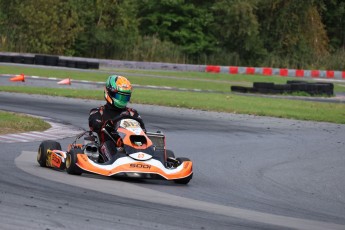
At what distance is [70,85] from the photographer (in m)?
25.0

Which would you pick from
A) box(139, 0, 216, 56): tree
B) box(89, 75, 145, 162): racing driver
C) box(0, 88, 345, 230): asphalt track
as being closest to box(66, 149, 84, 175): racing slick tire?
box(0, 88, 345, 230): asphalt track

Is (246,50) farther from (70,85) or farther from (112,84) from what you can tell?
(112,84)

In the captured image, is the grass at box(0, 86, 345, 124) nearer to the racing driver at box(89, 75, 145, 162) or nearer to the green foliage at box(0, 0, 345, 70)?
the racing driver at box(89, 75, 145, 162)

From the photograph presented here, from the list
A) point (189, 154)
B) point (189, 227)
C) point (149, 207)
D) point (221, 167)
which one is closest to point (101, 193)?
point (149, 207)

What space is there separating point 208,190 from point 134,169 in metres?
0.75

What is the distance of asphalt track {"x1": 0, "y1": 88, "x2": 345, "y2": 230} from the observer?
A: 21.2 ft

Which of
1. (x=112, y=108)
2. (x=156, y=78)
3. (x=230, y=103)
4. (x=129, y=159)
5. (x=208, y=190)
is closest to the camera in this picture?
(x=208, y=190)

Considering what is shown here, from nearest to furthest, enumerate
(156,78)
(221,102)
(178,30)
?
(221,102) < (156,78) < (178,30)

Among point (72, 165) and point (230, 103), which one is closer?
point (72, 165)

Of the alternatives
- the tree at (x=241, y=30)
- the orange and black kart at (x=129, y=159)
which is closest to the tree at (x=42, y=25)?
the tree at (x=241, y=30)

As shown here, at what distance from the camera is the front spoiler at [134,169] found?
8562mm

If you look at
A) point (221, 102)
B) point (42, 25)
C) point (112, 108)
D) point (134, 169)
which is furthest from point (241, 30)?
point (134, 169)

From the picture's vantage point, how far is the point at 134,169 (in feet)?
28.1

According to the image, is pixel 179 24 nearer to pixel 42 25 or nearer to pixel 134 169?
pixel 42 25
